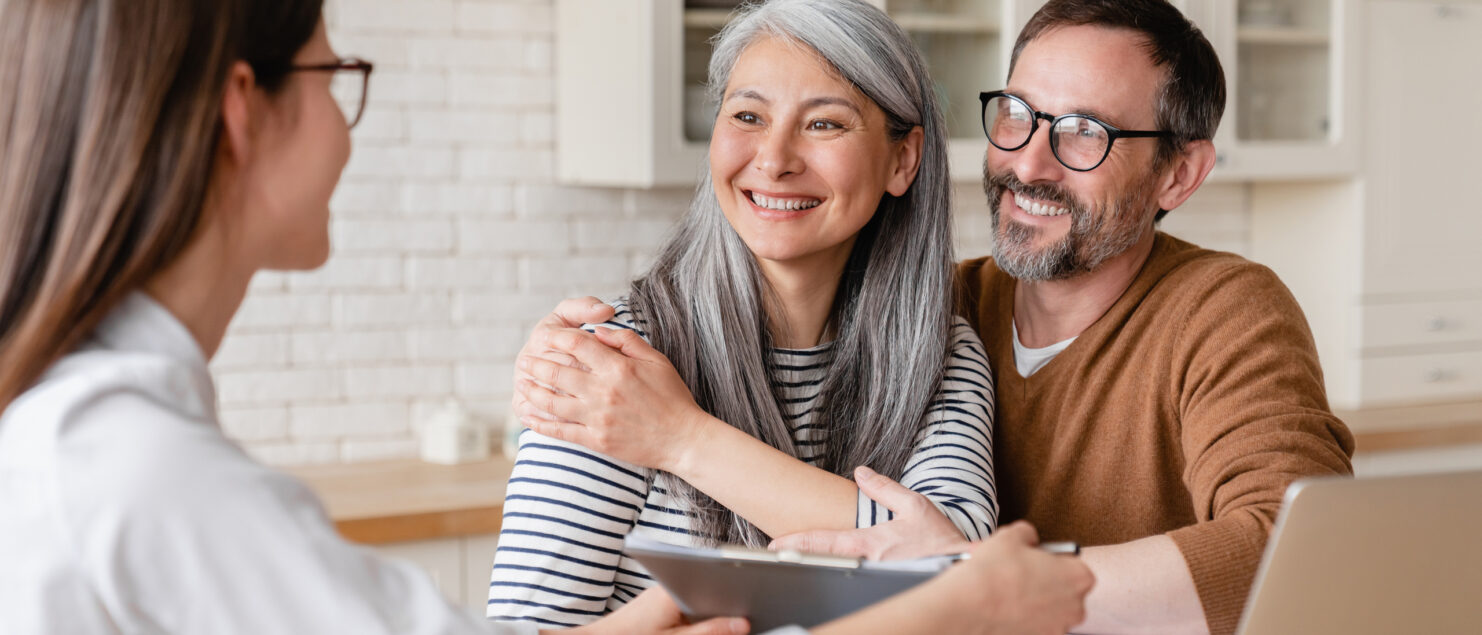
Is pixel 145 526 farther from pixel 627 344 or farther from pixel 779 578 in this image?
pixel 627 344

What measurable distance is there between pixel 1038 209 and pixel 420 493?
1431mm

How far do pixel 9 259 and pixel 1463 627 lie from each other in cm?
115

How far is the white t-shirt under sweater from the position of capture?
1.71 meters

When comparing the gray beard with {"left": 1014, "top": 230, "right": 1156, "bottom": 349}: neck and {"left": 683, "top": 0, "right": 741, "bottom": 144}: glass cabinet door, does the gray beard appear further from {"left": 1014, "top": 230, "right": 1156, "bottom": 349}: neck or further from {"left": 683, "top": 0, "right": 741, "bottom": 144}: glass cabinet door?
{"left": 683, "top": 0, "right": 741, "bottom": 144}: glass cabinet door

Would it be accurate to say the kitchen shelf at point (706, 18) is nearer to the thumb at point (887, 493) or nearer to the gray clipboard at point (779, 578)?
the thumb at point (887, 493)

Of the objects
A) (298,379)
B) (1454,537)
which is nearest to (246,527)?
(1454,537)

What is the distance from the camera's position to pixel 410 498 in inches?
99.0

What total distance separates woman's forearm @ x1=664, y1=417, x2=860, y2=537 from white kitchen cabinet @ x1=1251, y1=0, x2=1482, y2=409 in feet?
8.88

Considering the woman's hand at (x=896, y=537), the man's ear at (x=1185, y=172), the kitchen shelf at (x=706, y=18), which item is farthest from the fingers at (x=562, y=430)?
the kitchen shelf at (x=706, y=18)

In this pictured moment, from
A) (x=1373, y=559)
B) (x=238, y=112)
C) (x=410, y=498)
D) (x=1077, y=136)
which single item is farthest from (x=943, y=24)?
(x=238, y=112)

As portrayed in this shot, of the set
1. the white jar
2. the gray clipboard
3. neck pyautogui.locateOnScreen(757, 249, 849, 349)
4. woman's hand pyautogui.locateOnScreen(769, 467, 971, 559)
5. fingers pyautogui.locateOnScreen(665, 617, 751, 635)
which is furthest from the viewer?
the white jar

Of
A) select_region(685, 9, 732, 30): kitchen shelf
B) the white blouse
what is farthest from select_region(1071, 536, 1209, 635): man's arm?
select_region(685, 9, 732, 30): kitchen shelf

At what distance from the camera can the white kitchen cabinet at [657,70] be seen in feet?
8.95

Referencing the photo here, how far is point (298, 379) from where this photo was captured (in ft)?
9.28
